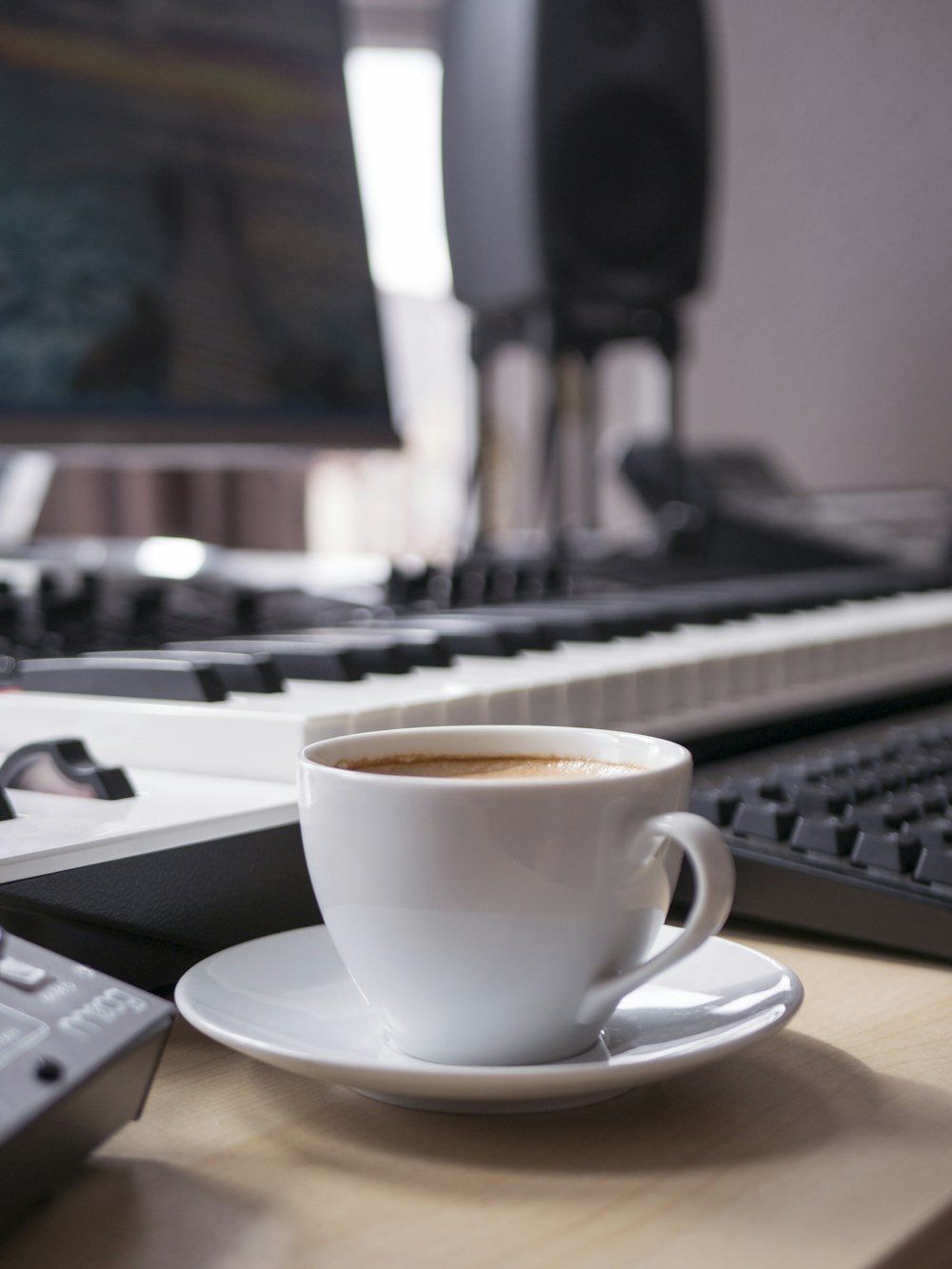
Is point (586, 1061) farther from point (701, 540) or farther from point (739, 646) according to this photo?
point (701, 540)

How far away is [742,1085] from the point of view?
0.33 m

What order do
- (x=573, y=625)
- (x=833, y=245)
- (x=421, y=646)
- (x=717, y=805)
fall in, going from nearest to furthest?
1. (x=717, y=805)
2. (x=421, y=646)
3. (x=573, y=625)
4. (x=833, y=245)

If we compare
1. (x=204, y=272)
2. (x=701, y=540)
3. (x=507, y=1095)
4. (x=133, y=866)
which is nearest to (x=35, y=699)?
(x=133, y=866)

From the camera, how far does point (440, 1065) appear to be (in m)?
0.30

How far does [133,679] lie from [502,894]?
0.22 m

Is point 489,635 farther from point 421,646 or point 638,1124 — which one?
point 638,1124

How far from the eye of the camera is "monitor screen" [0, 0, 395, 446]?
0.83 meters

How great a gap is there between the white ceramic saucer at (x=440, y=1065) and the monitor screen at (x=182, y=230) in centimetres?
56

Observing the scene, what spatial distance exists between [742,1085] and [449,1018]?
0.24 feet

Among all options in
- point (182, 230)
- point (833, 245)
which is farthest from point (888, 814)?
point (833, 245)

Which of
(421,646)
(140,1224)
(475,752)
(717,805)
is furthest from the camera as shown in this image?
(421,646)

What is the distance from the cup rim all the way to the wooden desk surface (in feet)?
0.25

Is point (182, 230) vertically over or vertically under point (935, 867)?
over

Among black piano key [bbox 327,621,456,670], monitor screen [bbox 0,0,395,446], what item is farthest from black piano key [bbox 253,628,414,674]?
monitor screen [bbox 0,0,395,446]
